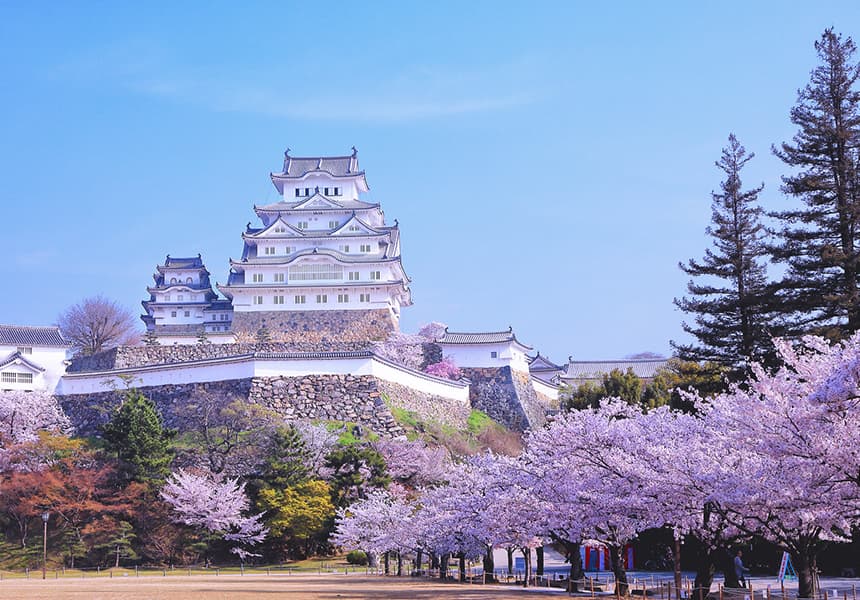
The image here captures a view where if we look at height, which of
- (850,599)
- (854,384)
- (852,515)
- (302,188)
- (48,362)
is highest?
(302,188)

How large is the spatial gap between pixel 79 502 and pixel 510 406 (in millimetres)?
24727

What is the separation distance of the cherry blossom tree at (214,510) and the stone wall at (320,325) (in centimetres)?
1978

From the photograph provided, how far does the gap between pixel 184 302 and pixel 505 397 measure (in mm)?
25690

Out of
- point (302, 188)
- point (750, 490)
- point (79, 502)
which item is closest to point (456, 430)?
point (79, 502)

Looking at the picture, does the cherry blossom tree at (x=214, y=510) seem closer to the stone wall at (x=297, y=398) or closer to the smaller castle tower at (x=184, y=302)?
the stone wall at (x=297, y=398)

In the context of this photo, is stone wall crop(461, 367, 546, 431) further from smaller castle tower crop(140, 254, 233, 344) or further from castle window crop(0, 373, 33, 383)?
castle window crop(0, 373, 33, 383)

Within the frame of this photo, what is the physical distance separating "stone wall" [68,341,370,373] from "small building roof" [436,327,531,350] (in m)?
5.02

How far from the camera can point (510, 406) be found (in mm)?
54094

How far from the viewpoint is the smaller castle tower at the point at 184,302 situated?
66312 millimetres

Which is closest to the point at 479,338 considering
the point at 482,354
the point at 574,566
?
the point at 482,354

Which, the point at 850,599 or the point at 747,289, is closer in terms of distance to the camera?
the point at 850,599

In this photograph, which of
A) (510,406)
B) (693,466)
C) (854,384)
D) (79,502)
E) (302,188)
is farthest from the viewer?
(302,188)

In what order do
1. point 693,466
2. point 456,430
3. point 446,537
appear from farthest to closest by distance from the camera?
point 456,430, point 446,537, point 693,466

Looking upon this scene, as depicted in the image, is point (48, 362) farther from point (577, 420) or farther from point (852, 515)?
point (852, 515)
